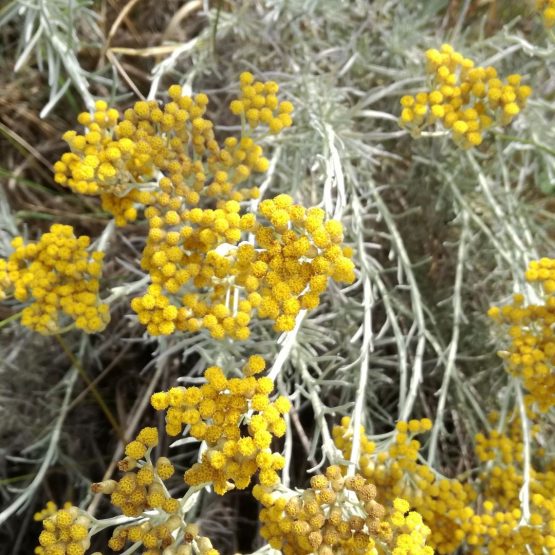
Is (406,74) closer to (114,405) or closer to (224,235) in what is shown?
(224,235)

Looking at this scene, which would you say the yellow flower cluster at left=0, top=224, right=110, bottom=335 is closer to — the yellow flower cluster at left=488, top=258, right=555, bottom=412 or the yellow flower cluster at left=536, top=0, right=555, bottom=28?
the yellow flower cluster at left=488, top=258, right=555, bottom=412

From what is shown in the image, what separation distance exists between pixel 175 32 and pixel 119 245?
907 millimetres

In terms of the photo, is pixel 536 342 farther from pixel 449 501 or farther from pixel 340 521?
pixel 340 521

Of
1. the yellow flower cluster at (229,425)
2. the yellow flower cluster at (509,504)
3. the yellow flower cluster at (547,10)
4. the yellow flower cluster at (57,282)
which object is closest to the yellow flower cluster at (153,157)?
the yellow flower cluster at (57,282)

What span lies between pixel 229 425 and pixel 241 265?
12.9 inches

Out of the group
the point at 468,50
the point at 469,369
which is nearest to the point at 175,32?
the point at 468,50

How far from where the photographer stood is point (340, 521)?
1.29 metres

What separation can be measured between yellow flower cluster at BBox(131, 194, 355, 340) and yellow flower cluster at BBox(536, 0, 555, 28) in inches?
32.8

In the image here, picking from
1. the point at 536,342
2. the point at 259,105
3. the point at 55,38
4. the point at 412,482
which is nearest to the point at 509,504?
the point at 412,482

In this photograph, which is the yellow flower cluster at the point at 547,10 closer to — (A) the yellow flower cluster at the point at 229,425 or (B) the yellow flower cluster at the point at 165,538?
(A) the yellow flower cluster at the point at 229,425

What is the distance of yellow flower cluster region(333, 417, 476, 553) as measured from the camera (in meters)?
1.65

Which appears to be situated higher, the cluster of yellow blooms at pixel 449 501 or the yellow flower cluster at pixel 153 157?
the yellow flower cluster at pixel 153 157

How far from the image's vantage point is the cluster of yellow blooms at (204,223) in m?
1.34

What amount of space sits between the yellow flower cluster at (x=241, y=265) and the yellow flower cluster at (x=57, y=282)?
0.21 meters
